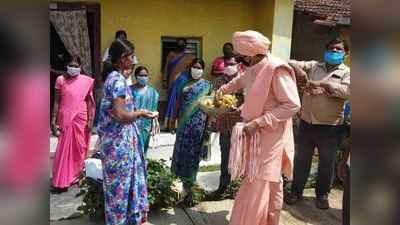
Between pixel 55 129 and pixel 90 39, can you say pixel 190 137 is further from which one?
pixel 90 39

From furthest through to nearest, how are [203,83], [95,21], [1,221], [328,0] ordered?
[328,0] < [95,21] < [203,83] < [1,221]

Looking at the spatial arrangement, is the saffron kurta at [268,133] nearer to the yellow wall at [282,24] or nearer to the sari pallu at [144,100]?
the sari pallu at [144,100]

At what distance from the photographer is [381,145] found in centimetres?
74

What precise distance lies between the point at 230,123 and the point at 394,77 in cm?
295

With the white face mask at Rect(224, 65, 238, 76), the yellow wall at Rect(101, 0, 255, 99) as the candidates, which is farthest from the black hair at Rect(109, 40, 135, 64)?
the yellow wall at Rect(101, 0, 255, 99)

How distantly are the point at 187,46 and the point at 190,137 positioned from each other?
415cm

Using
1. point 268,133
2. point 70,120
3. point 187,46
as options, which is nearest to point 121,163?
point 268,133

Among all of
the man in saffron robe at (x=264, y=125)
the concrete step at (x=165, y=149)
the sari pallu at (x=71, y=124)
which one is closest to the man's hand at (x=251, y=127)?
the man in saffron robe at (x=264, y=125)

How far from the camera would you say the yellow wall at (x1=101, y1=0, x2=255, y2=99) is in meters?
7.99

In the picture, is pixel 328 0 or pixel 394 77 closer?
pixel 394 77

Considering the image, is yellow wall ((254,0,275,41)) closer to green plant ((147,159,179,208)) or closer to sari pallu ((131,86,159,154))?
sari pallu ((131,86,159,154))

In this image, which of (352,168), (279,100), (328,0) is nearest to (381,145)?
(352,168)

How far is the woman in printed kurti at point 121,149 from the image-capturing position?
334 cm

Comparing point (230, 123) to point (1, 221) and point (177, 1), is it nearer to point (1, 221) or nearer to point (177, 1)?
point (1, 221)
